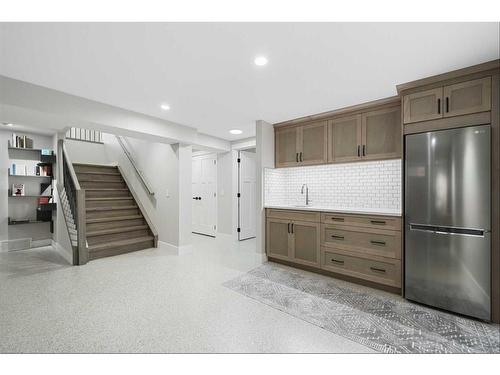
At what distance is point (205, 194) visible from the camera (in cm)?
635

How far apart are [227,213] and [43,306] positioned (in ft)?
12.5

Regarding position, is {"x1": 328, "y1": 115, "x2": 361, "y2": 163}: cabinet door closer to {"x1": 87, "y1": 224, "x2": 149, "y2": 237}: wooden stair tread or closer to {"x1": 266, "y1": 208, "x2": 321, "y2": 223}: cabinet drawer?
{"x1": 266, "y1": 208, "x2": 321, "y2": 223}: cabinet drawer

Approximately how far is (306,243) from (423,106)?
2.21 metres

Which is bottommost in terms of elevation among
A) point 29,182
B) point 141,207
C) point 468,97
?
point 141,207

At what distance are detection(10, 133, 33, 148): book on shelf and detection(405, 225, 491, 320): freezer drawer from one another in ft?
22.4

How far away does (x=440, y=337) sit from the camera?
1.93m

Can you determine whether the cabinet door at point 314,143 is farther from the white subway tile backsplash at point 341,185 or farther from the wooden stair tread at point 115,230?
the wooden stair tread at point 115,230

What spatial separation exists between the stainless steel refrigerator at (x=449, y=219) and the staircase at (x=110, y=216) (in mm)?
4471

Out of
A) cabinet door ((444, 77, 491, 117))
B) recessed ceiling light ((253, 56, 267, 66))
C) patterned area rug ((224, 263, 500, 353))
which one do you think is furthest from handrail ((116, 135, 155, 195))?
cabinet door ((444, 77, 491, 117))

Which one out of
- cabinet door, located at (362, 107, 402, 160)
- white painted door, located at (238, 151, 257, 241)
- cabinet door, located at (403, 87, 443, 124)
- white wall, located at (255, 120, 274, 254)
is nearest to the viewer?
cabinet door, located at (403, 87, 443, 124)

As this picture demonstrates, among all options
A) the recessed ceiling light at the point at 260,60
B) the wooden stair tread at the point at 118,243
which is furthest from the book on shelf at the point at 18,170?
the recessed ceiling light at the point at 260,60

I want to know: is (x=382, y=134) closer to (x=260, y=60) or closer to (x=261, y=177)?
(x=261, y=177)

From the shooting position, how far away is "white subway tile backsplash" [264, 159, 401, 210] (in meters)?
3.41

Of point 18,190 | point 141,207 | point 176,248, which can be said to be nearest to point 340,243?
point 176,248
